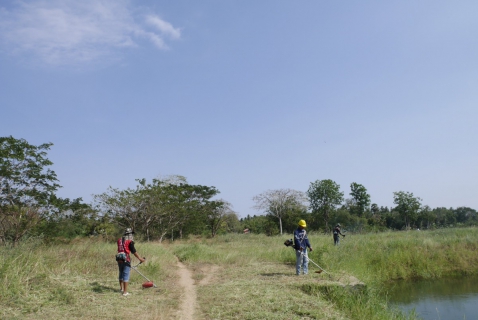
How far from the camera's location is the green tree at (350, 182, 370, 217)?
166 ft

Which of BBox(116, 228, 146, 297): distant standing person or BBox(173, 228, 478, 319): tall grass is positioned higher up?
BBox(116, 228, 146, 297): distant standing person

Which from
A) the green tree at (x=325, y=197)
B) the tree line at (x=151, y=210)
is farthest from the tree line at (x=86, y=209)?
the green tree at (x=325, y=197)

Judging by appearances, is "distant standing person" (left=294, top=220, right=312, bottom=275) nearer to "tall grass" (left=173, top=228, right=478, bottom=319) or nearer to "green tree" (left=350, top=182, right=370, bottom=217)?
"tall grass" (left=173, top=228, right=478, bottom=319)

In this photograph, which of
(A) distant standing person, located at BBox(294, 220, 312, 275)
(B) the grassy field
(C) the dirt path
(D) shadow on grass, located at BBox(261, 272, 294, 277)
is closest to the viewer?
(B) the grassy field

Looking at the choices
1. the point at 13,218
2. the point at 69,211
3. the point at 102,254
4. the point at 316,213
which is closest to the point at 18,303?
the point at 102,254

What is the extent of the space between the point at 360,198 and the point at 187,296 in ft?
155

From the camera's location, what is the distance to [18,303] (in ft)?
20.4

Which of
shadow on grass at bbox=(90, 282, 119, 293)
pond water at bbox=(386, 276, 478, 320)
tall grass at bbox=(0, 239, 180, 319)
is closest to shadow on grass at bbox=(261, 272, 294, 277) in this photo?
tall grass at bbox=(0, 239, 180, 319)

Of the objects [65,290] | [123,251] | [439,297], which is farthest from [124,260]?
[439,297]

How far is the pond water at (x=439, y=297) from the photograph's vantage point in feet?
35.5

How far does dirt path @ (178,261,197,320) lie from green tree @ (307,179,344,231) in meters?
36.8

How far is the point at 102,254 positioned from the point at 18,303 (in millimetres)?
5540

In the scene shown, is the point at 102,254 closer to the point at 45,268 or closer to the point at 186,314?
the point at 45,268

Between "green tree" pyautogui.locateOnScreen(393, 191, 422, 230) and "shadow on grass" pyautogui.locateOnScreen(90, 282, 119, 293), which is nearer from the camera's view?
"shadow on grass" pyautogui.locateOnScreen(90, 282, 119, 293)
